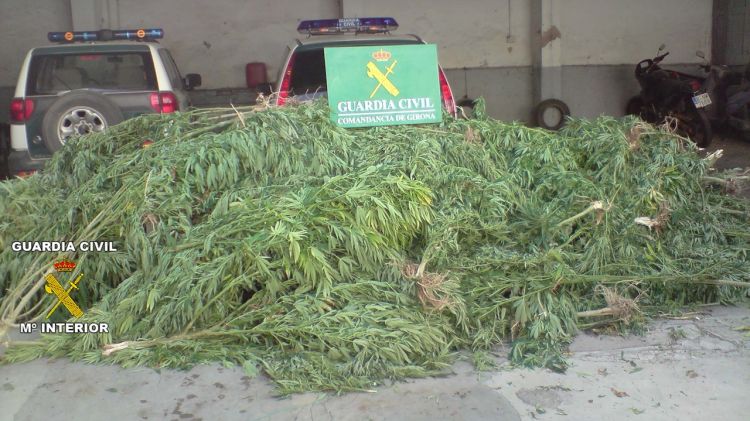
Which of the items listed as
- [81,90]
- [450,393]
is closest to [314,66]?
[81,90]

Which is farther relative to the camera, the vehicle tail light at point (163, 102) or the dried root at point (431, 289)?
the vehicle tail light at point (163, 102)

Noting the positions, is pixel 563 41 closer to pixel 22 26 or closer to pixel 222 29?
pixel 222 29

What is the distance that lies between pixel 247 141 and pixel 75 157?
159cm

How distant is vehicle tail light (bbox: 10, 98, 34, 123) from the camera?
7352 mm

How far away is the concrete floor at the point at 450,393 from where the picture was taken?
163 inches

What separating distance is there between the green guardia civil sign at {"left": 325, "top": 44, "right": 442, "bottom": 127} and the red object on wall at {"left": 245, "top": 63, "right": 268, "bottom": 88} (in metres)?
6.43

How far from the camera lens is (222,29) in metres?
13.0

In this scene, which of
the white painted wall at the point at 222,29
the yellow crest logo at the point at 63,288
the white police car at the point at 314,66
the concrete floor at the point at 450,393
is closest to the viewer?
the concrete floor at the point at 450,393

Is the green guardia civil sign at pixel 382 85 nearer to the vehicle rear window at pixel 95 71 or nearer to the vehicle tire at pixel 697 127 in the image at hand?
the vehicle rear window at pixel 95 71

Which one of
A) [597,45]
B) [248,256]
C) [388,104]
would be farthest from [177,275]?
[597,45]

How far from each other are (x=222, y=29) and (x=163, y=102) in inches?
224

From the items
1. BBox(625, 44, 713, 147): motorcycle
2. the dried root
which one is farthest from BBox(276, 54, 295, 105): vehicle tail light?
BBox(625, 44, 713, 147): motorcycle

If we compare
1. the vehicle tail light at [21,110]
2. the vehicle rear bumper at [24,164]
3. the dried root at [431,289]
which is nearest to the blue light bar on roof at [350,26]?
the vehicle tail light at [21,110]

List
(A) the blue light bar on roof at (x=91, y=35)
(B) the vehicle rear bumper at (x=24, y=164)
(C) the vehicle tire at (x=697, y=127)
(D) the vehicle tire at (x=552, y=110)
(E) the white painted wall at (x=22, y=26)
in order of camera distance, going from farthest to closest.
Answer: (D) the vehicle tire at (x=552, y=110), (E) the white painted wall at (x=22, y=26), (C) the vehicle tire at (x=697, y=127), (A) the blue light bar on roof at (x=91, y=35), (B) the vehicle rear bumper at (x=24, y=164)
